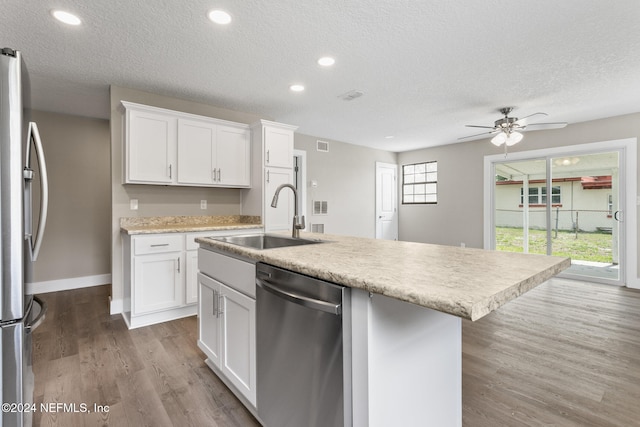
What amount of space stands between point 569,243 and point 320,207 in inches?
162

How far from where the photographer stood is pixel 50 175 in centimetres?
407

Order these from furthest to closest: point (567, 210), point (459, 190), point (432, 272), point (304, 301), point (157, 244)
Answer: point (459, 190)
point (567, 210)
point (157, 244)
point (304, 301)
point (432, 272)

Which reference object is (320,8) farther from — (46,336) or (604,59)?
(46,336)

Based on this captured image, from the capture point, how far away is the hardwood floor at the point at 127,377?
→ 1.64 metres

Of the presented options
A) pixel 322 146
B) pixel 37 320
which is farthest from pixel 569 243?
pixel 37 320

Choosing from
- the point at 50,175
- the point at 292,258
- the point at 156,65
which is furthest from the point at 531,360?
the point at 50,175

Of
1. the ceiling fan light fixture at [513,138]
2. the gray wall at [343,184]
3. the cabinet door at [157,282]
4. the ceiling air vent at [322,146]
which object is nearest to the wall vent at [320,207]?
the gray wall at [343,184]

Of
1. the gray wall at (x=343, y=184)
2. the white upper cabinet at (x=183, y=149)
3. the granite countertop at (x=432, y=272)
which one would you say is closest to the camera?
the granite countertop at (x=432, y=272)

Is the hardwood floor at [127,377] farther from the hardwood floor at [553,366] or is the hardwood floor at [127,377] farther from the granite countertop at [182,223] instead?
the hardwood floor at [553,366]

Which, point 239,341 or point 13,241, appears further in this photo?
point 239,341

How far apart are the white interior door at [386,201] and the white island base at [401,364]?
556 cm

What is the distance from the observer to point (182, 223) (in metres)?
3.74

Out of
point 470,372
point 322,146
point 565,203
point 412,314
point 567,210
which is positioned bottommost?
point 470,372

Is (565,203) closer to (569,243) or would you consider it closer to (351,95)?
(569,243)
